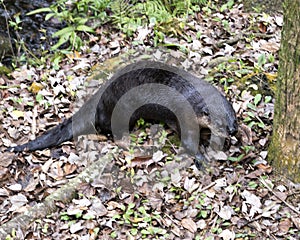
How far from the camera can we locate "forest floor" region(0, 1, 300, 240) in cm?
346

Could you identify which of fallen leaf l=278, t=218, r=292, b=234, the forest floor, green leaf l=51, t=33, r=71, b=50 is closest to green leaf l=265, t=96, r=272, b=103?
the forest floor

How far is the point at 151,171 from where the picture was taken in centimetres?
390

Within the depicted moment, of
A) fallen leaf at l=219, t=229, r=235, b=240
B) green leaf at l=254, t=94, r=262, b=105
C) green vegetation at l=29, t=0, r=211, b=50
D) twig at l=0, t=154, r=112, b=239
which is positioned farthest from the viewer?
green vegetation at l=29, t=0, r=211, b=50

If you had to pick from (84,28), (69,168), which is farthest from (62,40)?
(69,168)

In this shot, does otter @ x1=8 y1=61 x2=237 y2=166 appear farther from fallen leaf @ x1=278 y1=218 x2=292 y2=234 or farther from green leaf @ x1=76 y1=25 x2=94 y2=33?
green leaf @ x1=76 y1=25 x2=94 y2=33

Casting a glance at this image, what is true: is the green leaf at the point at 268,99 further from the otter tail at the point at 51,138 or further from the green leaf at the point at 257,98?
the otter tail at the point at 51,138

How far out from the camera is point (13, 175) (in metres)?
3.92

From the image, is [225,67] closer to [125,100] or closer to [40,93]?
[125,100]

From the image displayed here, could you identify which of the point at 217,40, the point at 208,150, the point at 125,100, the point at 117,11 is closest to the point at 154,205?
the point at 208,150

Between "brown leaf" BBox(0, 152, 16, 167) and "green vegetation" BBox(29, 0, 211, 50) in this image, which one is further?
"green vegetation" BBox(29, 0, 211, 50)

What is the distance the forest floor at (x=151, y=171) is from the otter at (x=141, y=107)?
11 centimetres

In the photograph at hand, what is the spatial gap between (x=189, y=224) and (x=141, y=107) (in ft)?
4.29

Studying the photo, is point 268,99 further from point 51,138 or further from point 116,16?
point 116,16

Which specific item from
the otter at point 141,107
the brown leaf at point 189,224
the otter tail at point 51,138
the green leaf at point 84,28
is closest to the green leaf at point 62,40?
the green leaf at point 84,28
